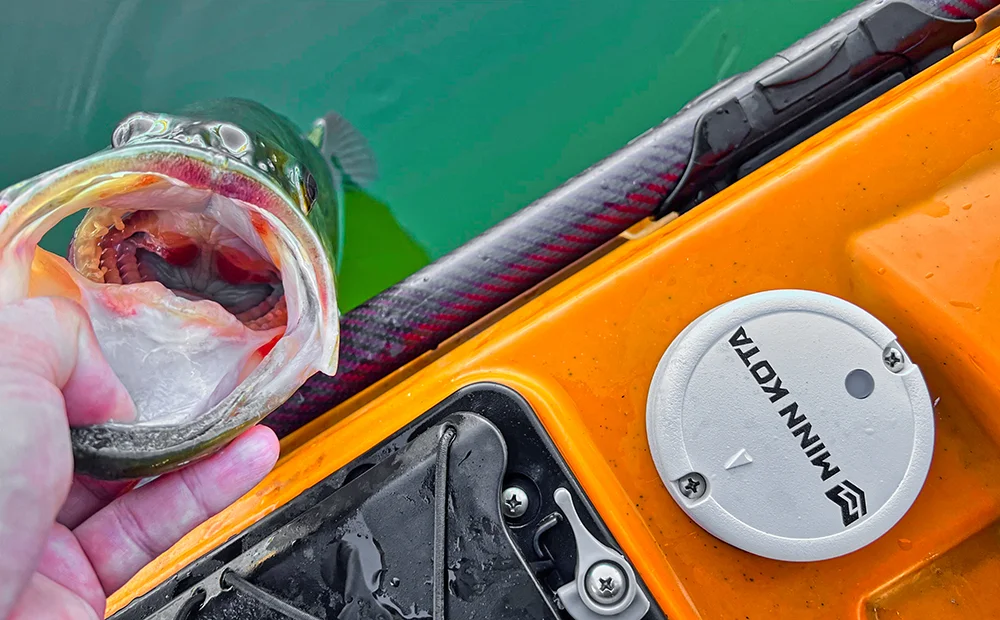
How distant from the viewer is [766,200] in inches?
56.5

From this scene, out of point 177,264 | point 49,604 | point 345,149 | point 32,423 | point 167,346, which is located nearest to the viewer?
point 32,423

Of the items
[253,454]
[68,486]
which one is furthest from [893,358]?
[68,486]

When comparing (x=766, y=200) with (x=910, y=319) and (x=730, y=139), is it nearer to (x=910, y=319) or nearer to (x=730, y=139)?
(x=910, y=319)

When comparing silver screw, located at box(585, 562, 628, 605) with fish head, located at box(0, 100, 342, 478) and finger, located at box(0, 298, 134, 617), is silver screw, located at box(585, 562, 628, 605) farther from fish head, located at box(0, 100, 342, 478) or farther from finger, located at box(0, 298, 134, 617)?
finger, located at box(0, 298, 134, 617)

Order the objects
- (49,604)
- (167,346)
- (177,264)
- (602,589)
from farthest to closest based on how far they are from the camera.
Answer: (177,264)
(167,346)
(602,589)
(49,604)

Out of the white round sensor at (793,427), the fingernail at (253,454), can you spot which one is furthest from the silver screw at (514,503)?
the fingernail at (253,454)

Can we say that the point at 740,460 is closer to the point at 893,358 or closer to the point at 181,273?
the point at 893,358

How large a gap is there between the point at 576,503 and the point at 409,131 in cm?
234

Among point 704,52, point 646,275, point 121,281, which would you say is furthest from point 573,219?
point 704,52

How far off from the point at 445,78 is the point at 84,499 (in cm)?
236

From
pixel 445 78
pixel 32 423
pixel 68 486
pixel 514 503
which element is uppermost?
pixel 445 78

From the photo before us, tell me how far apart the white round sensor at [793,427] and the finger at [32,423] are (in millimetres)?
1013

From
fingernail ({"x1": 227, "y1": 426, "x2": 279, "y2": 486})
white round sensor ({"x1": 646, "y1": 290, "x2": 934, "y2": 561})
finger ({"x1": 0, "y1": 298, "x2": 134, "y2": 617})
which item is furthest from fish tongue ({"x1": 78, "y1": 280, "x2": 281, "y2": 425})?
white round sensor ({"x1": 646, "y1": 290, "x2": 934, "y2": 561})

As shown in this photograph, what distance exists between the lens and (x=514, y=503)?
4.01 ft
